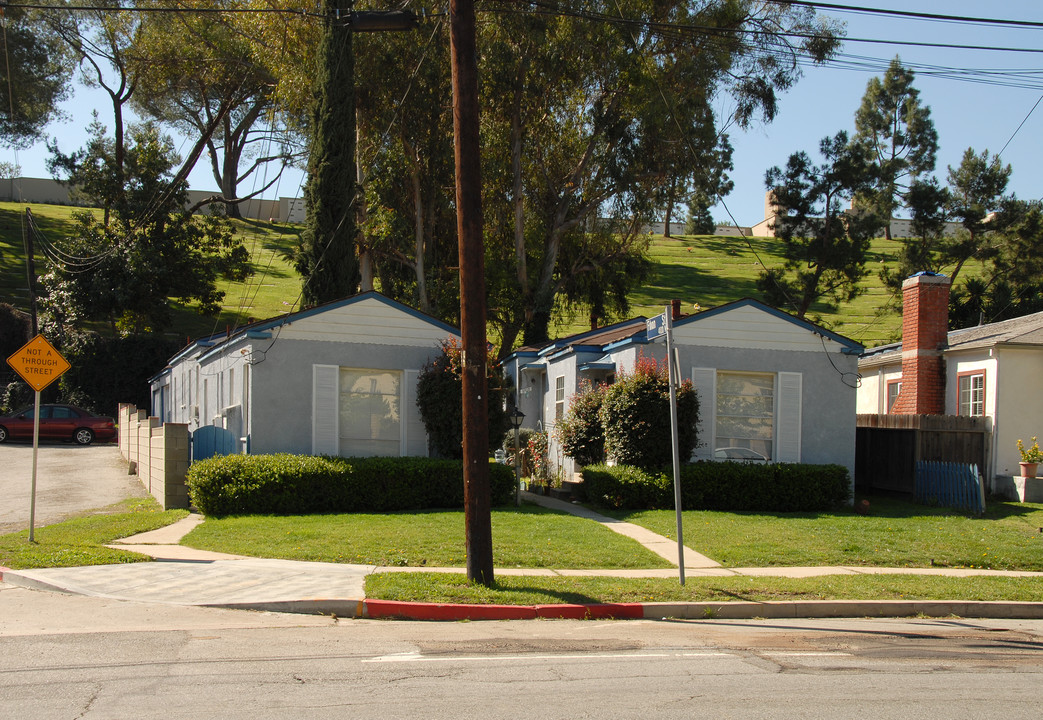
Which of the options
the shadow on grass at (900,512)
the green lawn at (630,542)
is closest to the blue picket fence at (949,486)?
the shadow on grass at (900,512)

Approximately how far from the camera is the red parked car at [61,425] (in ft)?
102

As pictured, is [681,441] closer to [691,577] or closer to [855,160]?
[691,577]

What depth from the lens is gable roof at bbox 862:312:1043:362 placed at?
67.8 ft

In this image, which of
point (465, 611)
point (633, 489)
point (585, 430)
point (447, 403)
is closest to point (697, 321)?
point (585, 430)

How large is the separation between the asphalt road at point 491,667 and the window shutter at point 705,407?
9393 millimetres

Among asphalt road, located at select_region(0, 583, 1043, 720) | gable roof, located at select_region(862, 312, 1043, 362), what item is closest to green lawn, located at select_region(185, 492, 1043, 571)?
asphalt road, located at select_region(0, 583, 1043, 720)

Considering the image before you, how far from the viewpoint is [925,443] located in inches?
825

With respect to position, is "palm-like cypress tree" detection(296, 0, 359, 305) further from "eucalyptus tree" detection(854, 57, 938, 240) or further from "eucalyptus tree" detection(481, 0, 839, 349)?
"eucalyptus tree" detection(854, 57, 938, 240)

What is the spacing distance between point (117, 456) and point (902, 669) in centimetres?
2633

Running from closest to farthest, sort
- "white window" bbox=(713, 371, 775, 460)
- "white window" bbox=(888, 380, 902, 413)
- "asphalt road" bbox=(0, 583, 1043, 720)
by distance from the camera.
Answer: "asphalt road" bbox=(0, 583, 1043, 720), "white window" bbox=(713, 371, 775, 460), "white window" bbox=(888, 380, 902, 413)

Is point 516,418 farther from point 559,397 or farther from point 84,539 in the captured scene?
point 84,539

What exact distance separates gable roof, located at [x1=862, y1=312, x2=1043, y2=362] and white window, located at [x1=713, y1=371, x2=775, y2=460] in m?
3.16

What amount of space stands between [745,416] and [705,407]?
1005 millimetres

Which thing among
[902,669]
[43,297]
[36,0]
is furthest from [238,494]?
[36,0]
